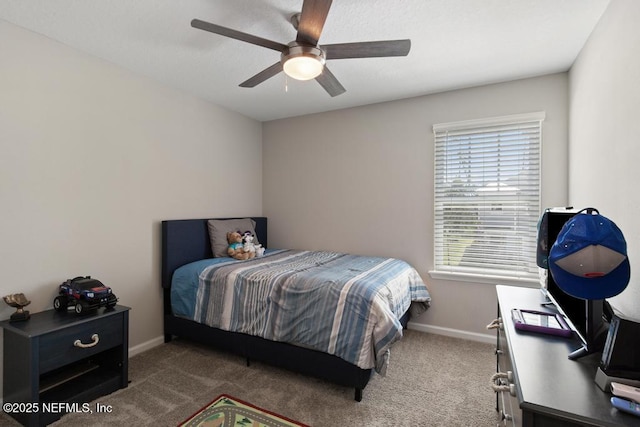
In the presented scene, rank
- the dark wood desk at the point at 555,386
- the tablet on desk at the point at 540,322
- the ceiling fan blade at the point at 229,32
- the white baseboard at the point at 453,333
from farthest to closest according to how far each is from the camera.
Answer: the white baseboard at the point at 453,333 < the ceiling fan blade at the point at 229,32 < the tablet on desk at the point at 540,322 < the dark wood desk at the point at 555,386

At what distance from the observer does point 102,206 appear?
8.23 ft

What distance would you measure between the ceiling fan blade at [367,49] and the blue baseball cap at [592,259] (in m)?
1.25

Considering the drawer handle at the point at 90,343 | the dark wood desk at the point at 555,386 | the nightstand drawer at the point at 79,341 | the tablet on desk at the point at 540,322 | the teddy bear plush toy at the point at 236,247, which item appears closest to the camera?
the dark wood desk at the point at 555,386

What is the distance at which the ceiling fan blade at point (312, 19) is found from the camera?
1452 millimetres

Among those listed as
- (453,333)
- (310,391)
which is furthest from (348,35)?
(453,333)

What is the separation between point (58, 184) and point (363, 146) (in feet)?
9.33

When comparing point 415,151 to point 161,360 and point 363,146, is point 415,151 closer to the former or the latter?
point 363,146

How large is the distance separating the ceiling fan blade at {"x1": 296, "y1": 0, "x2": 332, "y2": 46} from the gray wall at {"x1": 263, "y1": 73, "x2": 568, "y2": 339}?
190 cm

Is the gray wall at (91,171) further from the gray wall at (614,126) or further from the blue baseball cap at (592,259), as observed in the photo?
the gray wall at (614,126)

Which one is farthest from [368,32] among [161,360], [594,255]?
[161,360]

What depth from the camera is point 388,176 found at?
11.3 feet

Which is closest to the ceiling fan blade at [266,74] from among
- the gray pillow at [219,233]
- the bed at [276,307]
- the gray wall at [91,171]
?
the gray wall at [91,171]

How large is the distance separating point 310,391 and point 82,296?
5.65 ft

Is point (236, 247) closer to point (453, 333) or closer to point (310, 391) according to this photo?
point (310, 391)
